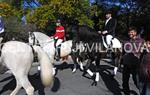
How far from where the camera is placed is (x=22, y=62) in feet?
32.7

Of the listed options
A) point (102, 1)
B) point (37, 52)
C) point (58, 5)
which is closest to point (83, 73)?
point (37, 52)

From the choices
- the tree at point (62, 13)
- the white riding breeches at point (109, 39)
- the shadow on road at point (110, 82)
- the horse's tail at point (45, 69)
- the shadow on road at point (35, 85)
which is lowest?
the shadow on road at point (110, 82)

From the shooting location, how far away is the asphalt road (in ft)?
39.0

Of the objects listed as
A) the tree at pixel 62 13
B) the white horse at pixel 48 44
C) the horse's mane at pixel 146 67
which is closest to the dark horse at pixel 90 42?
the white horse at pixel 48 44

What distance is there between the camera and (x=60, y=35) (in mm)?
15836

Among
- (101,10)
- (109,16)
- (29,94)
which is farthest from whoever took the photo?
(101,10)

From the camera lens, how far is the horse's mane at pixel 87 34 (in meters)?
14.2

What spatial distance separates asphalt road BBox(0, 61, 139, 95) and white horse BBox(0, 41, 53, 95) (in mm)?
1660

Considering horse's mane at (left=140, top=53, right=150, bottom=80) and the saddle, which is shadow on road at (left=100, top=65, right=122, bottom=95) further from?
horse's mane at (left=140, top=53, right=150, bottom=80)

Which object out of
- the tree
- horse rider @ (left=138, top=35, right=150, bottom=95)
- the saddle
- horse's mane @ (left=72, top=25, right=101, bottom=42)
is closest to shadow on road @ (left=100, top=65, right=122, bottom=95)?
the saddle

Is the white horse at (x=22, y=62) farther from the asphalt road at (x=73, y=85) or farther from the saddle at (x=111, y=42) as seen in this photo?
the saddle at (x=111, y=42)

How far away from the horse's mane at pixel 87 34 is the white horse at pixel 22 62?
166 inches

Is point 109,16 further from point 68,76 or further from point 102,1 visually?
point 102,1

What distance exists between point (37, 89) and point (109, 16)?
4.09m
